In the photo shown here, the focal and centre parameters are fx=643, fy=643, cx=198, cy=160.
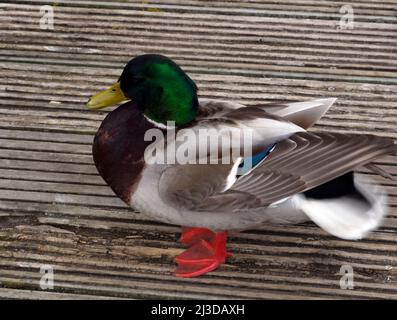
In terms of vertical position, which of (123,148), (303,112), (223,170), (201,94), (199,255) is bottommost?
(199,255)

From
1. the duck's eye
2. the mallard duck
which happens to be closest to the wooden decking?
the mallard duck

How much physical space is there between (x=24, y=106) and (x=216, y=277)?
1187 millimetres

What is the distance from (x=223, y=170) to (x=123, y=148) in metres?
0.34

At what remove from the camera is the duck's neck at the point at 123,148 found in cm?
201

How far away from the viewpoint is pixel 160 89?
6.66 feet

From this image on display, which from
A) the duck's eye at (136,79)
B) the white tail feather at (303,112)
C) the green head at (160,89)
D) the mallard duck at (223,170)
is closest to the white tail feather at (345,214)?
the mallard duck at (223,170)

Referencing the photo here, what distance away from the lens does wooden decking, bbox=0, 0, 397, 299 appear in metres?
2.07

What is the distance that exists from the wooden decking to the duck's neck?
0.25 meters

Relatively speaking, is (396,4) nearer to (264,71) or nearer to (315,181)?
(264,71)

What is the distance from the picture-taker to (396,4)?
3.28 metres

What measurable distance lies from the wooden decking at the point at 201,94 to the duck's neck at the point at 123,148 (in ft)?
0.82

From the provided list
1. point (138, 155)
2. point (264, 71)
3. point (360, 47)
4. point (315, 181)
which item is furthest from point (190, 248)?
point (360, 47)

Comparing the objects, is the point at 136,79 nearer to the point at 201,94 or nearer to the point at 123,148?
the point at 123,148

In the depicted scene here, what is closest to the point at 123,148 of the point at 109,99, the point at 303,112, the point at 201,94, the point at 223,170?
the point at 109,99
